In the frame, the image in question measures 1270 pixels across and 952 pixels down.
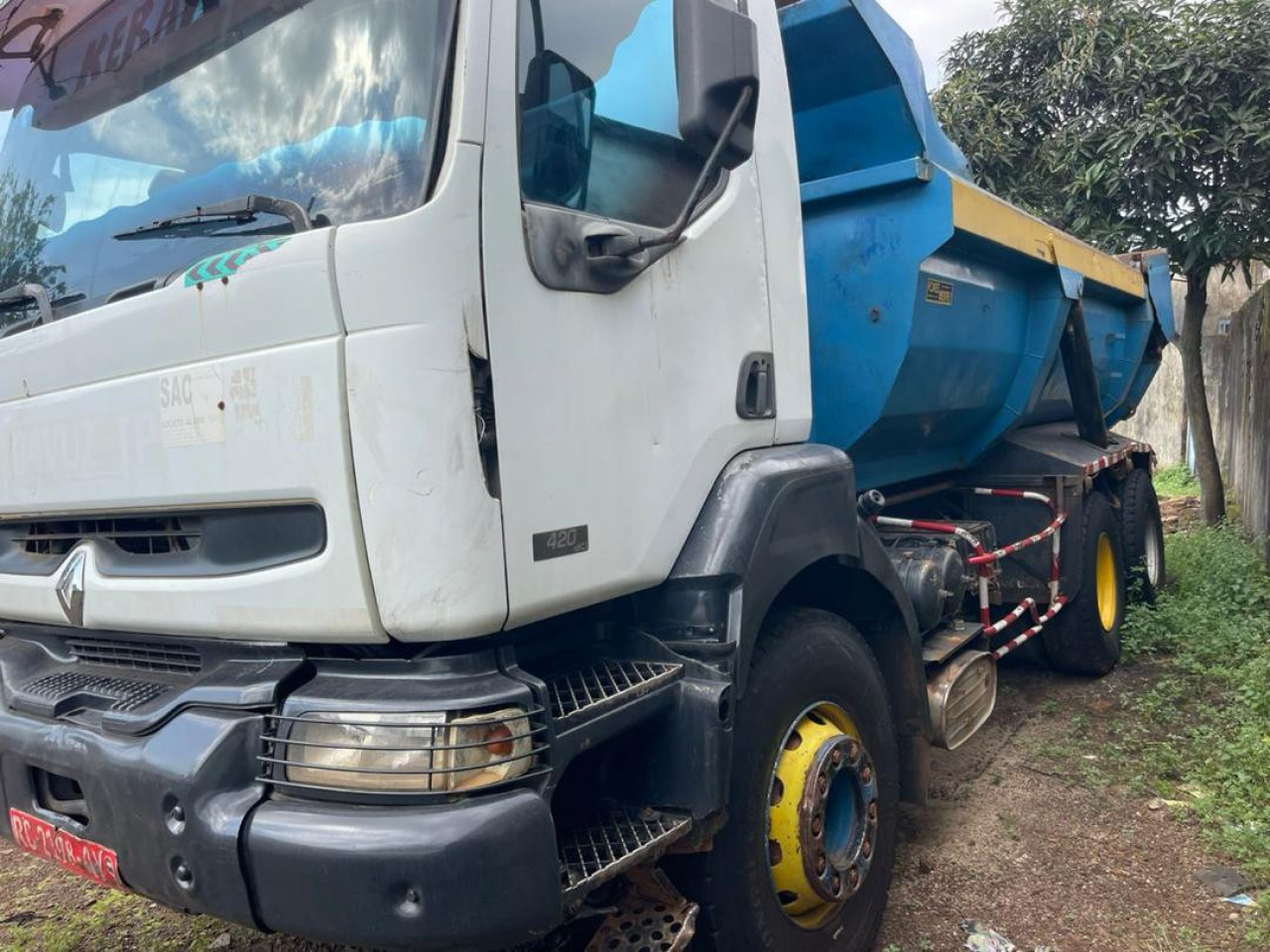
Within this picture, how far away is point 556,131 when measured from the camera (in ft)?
6.76

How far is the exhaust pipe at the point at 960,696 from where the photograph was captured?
335 cm

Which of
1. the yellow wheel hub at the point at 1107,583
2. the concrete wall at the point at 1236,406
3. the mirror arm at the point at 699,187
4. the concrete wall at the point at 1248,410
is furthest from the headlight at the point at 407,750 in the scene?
the concrete wall at the point at 1236,406

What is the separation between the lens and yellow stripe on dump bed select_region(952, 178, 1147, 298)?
3508 millimetres

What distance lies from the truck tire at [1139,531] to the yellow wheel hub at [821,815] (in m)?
A: 4.00

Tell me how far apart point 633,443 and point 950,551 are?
2181 millimetres

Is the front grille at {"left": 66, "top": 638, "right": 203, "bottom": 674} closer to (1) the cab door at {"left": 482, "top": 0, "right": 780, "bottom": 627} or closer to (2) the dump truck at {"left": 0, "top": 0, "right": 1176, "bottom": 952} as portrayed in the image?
(2) the dump truck at {"left": 0, "top": 0, "right": 1176, "bottom": 952}

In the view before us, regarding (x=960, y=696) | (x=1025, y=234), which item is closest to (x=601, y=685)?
(x=960, y=696)

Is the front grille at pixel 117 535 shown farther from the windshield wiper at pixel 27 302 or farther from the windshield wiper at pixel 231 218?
the windshield wiper at pixel 231 218

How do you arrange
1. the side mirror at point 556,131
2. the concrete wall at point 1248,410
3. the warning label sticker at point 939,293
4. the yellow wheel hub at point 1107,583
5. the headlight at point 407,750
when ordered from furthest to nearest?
the concrete wall at point 1248,410 → the yellow wheel hub at point 1107,583 → the warning label sticker at point 939,293 → the side mirror at point 556,131 → the headlight at point 407,750

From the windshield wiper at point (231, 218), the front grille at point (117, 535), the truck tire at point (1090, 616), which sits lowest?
the truck tire at point (1090, 616)

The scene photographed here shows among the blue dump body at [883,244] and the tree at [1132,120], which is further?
the tree at [1132,120]

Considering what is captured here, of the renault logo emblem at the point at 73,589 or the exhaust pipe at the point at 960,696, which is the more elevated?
the renault logo emblem at the point at 73,589

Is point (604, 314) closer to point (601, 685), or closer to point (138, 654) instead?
point (601, 685)

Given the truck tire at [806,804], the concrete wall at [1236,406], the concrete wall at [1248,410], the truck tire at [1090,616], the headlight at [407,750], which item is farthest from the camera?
the concrete wall at [1236,406]
